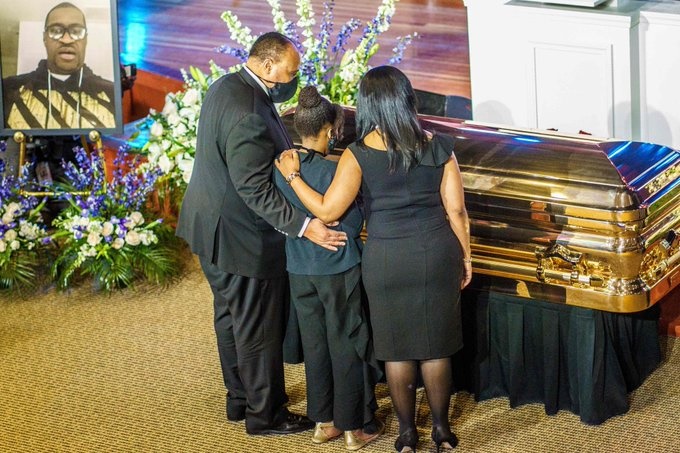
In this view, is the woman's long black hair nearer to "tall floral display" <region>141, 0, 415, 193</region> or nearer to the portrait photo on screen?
"tall floral display" <region>141, 0, 415, 193</region>

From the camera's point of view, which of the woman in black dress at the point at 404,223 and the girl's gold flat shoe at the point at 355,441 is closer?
A: the woman in black dress at the point at 404,223

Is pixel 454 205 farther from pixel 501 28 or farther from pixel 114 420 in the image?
pixel 501 28

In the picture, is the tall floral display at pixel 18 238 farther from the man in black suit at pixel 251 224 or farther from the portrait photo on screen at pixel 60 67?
the man in black suit at pixel 251 224

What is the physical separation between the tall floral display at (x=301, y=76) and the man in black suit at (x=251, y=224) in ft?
4.94

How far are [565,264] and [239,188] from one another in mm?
1114

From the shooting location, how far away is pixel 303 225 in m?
3.80

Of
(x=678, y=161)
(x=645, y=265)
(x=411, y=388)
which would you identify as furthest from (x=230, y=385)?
(x=678, y=161)

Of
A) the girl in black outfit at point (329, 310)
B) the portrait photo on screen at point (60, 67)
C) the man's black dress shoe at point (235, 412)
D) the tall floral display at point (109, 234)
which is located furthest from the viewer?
the portrait photo on screen at point (60, 67)

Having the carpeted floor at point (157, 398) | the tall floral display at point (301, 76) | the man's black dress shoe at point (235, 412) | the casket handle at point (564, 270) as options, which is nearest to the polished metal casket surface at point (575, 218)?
the casket handle at point (564, 270)

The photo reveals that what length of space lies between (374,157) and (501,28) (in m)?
2.33

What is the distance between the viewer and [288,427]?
13.8 feet

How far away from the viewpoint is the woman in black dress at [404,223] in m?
3.62

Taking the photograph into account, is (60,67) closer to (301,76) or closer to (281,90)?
(301,76)

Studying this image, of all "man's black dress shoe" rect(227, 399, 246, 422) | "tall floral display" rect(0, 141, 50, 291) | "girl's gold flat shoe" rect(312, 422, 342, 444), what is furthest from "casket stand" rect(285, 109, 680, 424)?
"tall floral display" rect(0, 141, 50, 291)
